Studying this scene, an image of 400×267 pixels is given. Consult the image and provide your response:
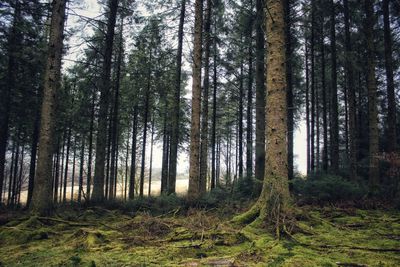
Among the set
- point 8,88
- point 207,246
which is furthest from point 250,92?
point 207,246

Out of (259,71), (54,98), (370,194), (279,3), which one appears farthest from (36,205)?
(370,194)

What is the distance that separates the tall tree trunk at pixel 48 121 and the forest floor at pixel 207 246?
1391mm

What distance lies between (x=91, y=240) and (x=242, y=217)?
2.93 meters

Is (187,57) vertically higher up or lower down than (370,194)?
higher up

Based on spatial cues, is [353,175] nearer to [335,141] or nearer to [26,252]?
[335,141]

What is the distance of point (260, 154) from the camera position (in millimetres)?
12633

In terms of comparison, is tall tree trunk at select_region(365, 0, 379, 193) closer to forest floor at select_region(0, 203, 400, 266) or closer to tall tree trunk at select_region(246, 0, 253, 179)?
tall tree trunk at select_region(246, 0, 253, 179)

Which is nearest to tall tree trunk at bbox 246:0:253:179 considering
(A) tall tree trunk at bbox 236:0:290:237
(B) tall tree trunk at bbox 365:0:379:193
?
(A) tall tree trunk at bbox 236:0:290:237

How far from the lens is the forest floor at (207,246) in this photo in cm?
344

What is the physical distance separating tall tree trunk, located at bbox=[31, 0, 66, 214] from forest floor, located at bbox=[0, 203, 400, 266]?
54.8 inches

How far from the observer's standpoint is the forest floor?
344cm

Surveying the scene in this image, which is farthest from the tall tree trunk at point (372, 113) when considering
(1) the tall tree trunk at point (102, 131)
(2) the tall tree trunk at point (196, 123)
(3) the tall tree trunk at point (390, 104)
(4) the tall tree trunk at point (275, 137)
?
(1) the tall tree trunk at point (102, 131)

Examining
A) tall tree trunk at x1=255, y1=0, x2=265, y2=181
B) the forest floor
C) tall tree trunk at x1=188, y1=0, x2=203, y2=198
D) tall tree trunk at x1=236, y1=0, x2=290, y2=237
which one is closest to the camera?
the forest floor

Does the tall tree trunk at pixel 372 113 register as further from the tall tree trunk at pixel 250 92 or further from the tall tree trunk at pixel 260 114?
the tall tree trunk at pixel 250 92
